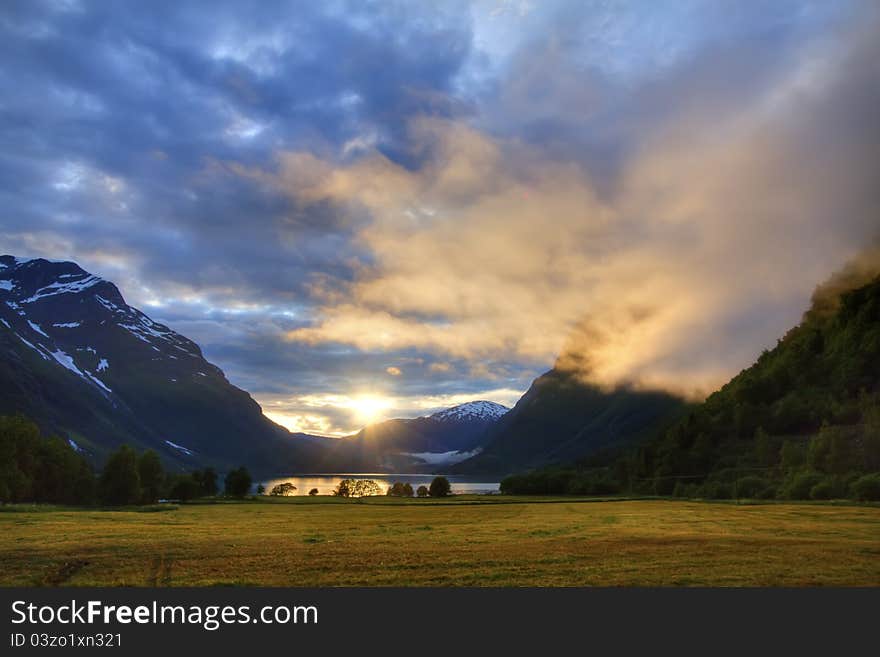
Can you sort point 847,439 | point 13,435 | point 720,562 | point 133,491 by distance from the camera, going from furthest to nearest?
1. point 847,439
2. point 133,491
3. point 13,435
4. point 720,562

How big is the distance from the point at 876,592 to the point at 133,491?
150490 millimetres

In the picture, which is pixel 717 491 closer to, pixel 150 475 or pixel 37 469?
pixel 150 475

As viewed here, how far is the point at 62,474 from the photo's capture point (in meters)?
141

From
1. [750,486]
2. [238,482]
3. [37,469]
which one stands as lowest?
[750,486]

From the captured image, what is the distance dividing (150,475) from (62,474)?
2348 cm

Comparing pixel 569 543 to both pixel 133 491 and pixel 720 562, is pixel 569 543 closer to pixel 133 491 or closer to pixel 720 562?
pixel 720 562

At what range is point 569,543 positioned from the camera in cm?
4850

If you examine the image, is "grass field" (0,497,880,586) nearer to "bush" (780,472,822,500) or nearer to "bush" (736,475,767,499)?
"bush" (780,472,822,500)

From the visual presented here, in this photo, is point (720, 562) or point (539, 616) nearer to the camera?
point (539, 616)

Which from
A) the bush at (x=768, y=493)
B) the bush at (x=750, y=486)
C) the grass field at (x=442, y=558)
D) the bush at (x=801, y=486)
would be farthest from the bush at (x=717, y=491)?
the grass field at (x=442, y=558)

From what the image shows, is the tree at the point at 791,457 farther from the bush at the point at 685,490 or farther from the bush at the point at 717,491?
the bush at the point at 685,490

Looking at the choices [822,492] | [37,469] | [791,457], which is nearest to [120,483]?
[37,469]

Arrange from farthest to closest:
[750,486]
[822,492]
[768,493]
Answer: [750,486] < [768,493] < [822,492]

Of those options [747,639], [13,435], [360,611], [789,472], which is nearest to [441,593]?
[360,611]
